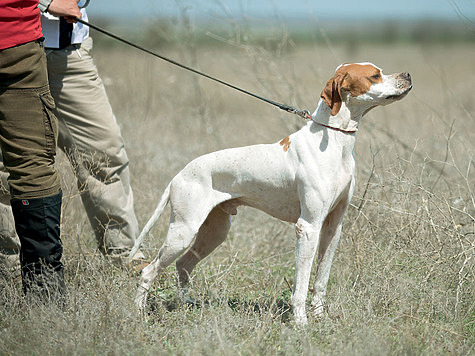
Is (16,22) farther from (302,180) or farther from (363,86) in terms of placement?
(363,86)

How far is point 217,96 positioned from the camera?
533 inches

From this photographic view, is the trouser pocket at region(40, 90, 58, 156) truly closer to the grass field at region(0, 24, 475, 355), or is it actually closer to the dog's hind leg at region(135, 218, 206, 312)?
the grass field at region(0, 24, 475, 355)

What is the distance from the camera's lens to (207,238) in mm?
3807

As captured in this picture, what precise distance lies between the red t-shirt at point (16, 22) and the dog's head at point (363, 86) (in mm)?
1629

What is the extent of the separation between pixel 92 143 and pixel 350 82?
1.80m

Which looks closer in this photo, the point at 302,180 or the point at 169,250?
the point at 302,180

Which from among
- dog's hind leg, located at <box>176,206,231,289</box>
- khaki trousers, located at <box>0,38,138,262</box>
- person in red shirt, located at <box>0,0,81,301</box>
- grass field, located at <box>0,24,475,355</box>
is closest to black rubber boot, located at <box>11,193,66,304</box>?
person in red shirt, located at <box>0,0,81,301</box>

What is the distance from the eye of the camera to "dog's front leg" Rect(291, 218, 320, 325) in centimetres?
318

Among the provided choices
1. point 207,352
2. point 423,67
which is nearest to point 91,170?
point 207,352

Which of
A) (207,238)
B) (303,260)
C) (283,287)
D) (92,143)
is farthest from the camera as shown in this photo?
(283,287)

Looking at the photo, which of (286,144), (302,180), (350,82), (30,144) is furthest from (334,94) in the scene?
(30,144)

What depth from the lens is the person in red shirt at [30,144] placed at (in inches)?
122

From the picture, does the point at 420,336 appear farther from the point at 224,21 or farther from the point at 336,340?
the point at 224,21

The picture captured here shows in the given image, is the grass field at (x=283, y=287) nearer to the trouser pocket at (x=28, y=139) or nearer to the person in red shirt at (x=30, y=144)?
the person in red shirt at (x=30, y=144)
